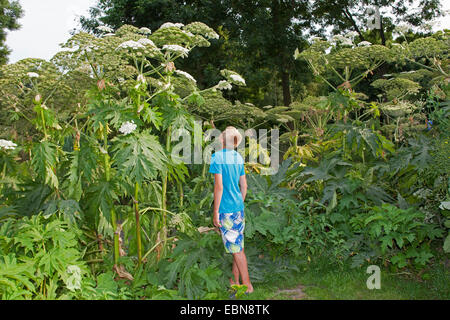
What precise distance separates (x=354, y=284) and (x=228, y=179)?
6.28ft

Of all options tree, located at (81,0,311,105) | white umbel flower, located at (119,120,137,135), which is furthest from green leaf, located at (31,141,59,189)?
tree, located at (81,0,311,105)

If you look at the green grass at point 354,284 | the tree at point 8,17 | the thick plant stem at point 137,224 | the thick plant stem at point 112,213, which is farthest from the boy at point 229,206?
the tree at point 8,17

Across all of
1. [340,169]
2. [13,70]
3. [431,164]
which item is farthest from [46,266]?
[431,164]

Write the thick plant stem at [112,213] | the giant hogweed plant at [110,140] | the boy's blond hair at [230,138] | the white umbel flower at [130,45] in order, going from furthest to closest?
the boy's blond hair at [230,138] → the thick plant stem at [112,213] → the white umbel flower at [130,45] → the giant hogweed plant at [110,140]

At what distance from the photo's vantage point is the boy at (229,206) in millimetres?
4582

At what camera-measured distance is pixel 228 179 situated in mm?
4652

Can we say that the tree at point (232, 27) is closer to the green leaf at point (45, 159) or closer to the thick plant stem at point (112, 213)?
the thick plant stem at point (112, 213)

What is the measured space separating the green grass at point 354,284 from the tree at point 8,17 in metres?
25.4

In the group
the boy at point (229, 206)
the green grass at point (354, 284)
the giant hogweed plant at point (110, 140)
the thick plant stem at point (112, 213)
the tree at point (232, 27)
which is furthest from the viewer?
the tree at point (232, 27)

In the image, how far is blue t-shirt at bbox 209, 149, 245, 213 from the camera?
4.62m

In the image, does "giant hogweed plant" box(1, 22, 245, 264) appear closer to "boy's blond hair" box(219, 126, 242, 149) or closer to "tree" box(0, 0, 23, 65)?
"boy's blond hair" box(219, 126, 242, 149)

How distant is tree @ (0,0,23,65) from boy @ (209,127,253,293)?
80.9 ft

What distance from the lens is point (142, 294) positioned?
14.7 ft

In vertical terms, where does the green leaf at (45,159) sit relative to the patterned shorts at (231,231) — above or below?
above
